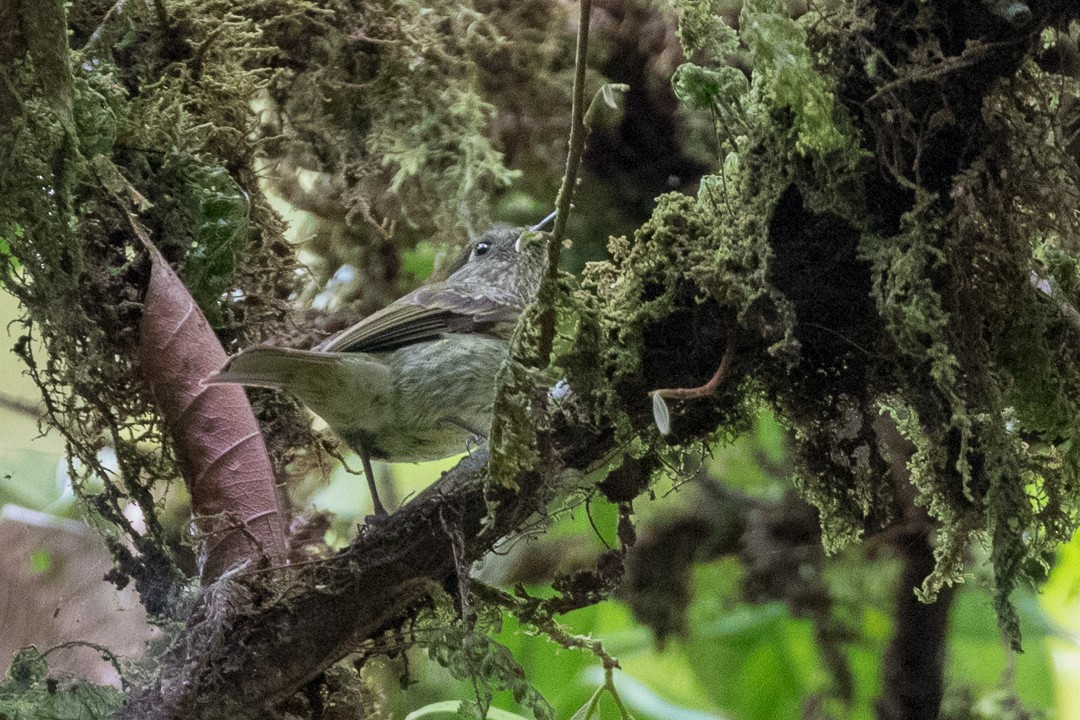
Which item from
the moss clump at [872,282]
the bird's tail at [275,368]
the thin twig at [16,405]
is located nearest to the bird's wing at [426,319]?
the bird's tail at [275,368]

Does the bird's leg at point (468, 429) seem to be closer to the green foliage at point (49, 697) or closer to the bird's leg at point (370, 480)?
the bird's leg at point (370, 480)

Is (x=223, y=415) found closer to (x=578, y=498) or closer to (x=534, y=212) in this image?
(x=578, y=498)

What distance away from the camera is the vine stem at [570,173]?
Result: 1278 millimetres

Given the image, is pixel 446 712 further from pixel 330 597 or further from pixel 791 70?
pixel 791 70

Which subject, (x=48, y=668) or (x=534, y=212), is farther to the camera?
(x=534, y=212)

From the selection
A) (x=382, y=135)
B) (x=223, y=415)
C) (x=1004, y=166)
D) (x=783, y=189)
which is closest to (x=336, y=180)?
(x=382, y=135)

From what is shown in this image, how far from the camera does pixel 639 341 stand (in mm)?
1627

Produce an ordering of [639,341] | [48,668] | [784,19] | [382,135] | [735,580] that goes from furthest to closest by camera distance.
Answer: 1. [735,580]
2. [382,135]
3. [48,668]
4. [639,341]
5. [784,19]

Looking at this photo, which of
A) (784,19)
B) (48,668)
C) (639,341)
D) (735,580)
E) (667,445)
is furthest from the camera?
(735,580)

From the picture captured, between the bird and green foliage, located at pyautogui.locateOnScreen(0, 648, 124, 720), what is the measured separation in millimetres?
605

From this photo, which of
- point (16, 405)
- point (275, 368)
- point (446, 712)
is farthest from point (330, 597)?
point (16, 405)

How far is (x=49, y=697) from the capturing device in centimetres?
179

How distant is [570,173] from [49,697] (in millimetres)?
1326

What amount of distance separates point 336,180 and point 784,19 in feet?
5.97
